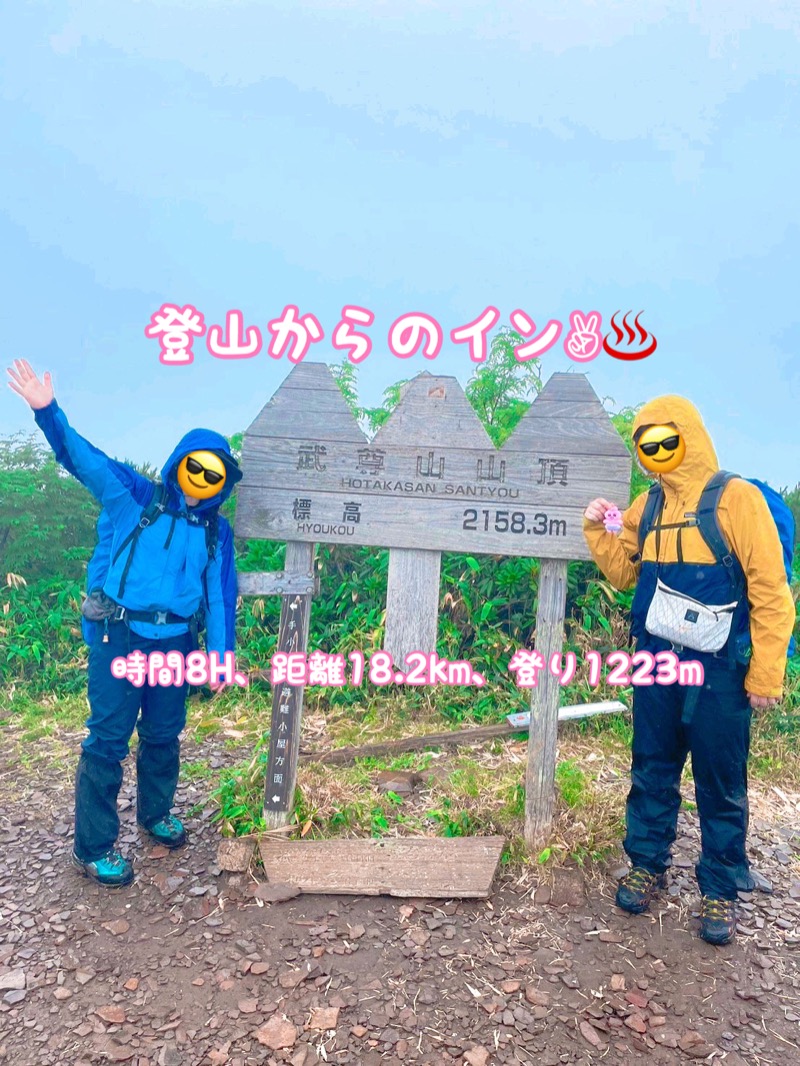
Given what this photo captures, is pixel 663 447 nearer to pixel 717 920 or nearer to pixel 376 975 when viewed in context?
pixel 717 920

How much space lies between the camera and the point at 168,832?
4652mm

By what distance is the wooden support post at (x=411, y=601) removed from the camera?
4.33 meters

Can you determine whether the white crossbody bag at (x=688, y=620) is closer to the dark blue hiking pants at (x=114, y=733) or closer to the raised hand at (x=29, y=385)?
the dark blue hiking pants at (x=114, y=733)

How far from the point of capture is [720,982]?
144 inches

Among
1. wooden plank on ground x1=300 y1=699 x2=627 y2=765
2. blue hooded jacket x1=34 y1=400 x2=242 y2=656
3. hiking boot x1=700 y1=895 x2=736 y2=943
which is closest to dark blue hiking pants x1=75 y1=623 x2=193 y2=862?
blue hooded jacket x1=34 y1=400 x2=242 y2=656

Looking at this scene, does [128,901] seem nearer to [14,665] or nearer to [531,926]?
[531,926]

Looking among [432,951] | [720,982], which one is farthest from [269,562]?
[720,982]

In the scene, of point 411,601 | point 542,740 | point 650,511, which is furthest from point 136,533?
point 650,511

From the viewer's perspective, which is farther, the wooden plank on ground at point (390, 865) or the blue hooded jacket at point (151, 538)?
the wooden plank on ground at point (390, 865)

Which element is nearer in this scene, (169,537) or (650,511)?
(650,511)

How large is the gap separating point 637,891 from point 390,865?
4.62 feet

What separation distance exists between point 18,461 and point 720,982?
345 inches

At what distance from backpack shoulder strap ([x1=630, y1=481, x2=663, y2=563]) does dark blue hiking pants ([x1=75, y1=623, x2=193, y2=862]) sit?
2.69m

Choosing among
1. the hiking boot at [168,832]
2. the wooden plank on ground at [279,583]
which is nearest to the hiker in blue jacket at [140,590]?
the wooden plank on ground at [279,583]
